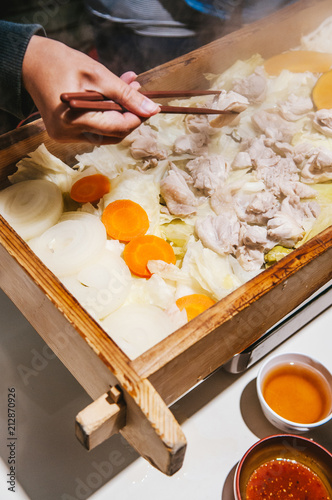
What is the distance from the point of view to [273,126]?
2.19 meters

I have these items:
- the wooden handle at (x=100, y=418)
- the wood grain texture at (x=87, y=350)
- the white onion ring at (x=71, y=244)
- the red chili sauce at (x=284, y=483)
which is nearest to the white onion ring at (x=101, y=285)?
the white onion ring at (x=71, y=244)

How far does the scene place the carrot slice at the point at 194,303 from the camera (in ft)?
4.99

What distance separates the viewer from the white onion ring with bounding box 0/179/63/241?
167 cm

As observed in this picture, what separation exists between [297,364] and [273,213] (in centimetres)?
67

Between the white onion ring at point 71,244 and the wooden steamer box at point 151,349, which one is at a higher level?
the white onion ring at point 71,244

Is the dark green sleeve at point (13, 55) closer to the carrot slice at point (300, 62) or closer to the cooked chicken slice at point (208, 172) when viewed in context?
the cooked chicken slice at point (208, 172)

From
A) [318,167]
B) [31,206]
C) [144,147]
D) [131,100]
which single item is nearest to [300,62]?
[318,167]

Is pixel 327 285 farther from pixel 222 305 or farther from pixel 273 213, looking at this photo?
pixel 222 305

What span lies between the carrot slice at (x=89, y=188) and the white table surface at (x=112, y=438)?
64 centimetres

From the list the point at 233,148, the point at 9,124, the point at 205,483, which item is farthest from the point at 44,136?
the point at 205,483

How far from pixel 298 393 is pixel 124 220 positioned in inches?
38.1

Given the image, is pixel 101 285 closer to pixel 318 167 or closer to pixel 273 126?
pixel 318 167

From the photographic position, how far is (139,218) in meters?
1.80

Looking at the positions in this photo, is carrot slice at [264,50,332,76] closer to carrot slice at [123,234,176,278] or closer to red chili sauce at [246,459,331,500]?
carrot slice at [123,234,176,278]
